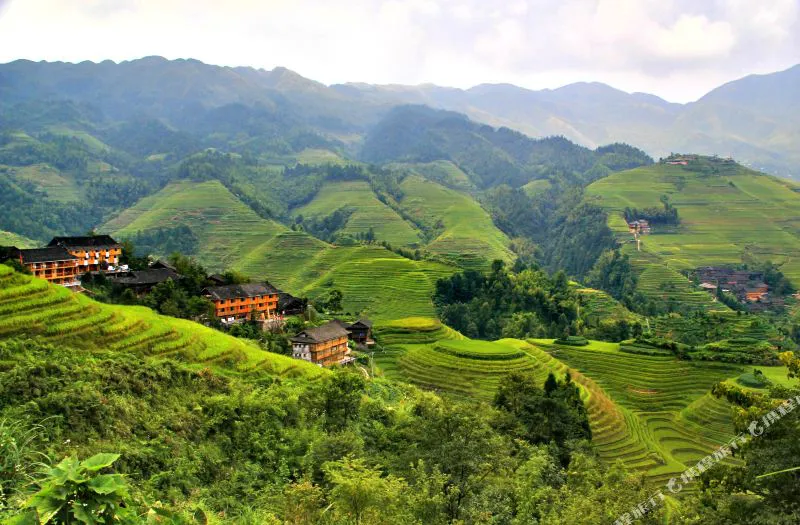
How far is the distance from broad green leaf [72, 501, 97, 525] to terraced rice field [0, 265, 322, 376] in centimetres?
1814

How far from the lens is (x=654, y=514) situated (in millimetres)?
11438

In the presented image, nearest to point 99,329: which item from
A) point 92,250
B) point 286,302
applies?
point 92,250

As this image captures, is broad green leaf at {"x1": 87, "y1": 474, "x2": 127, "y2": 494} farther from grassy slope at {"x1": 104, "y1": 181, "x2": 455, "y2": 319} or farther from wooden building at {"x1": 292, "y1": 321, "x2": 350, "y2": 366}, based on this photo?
grassy slope at {"x1": 104, "y1": 181, "x2": 455, "y2": 319}

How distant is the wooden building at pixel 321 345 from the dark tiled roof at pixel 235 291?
6.09 metres

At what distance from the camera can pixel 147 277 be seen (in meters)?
38.0

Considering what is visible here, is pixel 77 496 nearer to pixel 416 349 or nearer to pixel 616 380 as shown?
pixel 416 349

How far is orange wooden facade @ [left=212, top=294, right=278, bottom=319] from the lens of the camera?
40.1 m

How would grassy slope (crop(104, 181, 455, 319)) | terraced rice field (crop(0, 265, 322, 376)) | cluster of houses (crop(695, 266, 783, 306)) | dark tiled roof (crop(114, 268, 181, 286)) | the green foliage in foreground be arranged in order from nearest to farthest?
the green foliage in foreground < terraced rice field (crop(0, 265, 322, 376)) < dark tiled roof (crop(114, 268, 181, 286)) < grassy slope (crop(104, 181, 455, 319)) < cluster of houses (crop(695, 266, 783, 306))

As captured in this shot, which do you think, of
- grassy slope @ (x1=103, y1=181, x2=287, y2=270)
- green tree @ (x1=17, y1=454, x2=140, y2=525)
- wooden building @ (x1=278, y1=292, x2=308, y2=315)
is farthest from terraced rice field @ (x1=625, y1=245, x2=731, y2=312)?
green tree @ (x1=17, y1=454, x2=140, y2=525)

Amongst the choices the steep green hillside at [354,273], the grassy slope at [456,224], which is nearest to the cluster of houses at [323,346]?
the steep green hillside at [354,273]

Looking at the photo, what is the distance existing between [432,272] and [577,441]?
46.0m

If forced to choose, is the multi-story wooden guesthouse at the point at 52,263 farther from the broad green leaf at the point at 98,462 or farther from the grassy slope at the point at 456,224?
the grassy slope at the point at 456,224

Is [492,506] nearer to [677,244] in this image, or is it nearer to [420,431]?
[420,431]

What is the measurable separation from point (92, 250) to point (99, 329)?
21.5 meters
